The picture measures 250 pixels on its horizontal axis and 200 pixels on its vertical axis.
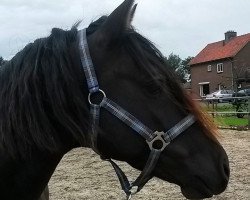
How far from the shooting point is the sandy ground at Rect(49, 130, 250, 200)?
18.1ft

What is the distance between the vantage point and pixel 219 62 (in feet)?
164

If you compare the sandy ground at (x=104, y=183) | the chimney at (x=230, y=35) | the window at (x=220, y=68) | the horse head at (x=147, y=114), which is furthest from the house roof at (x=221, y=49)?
the horse head at (x=147, y=114)

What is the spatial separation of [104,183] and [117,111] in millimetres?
4675

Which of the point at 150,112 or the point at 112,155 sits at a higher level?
the point at 150,112

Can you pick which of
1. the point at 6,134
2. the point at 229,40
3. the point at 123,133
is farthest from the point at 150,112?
the point at 229,40

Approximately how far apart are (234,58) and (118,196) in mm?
44151

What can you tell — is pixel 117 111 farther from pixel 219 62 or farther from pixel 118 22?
pixel 219 62

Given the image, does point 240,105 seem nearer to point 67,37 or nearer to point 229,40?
point 67,37

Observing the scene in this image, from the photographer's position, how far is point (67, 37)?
1877 mm

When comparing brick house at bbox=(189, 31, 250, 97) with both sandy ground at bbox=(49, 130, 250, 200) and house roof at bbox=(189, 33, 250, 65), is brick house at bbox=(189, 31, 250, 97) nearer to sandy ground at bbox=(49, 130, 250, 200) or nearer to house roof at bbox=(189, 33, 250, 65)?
house roof at bbox=(189, 33, 250, 65)

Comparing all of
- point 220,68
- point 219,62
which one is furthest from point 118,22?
point 219,62

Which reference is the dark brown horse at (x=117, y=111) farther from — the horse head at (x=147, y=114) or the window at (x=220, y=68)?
the window at (x=220, y=68)

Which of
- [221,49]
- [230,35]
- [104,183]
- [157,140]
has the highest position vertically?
[230,35]

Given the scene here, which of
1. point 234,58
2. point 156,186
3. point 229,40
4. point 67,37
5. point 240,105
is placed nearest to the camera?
point 67,37
